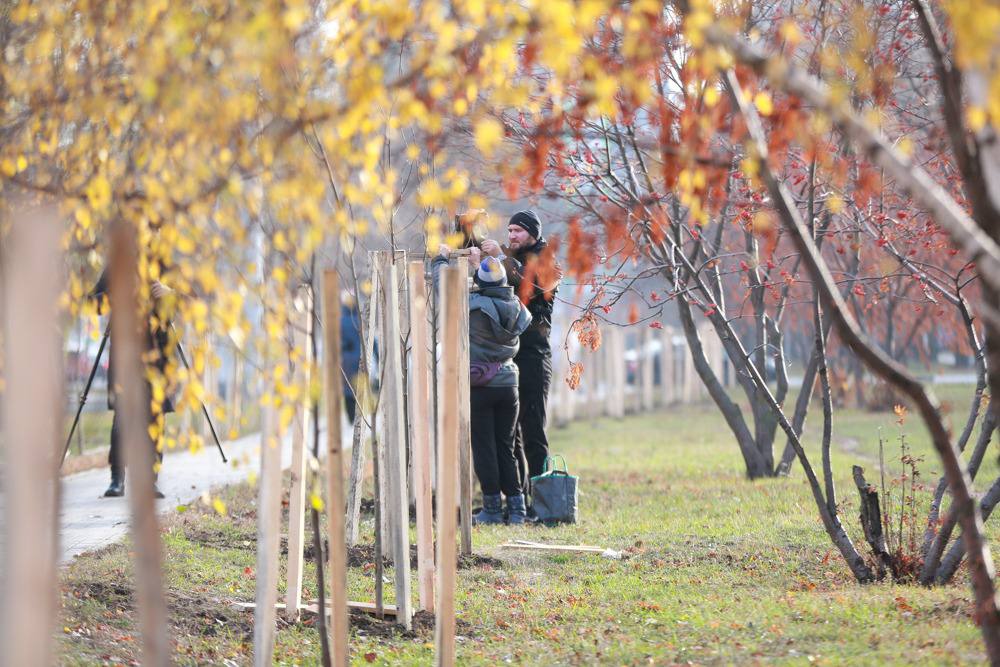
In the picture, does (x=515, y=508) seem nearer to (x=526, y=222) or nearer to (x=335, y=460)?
(x=526, y=222)

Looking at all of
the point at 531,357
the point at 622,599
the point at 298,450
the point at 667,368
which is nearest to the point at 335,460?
the point at 298,450

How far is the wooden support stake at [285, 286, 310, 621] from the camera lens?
429 cm

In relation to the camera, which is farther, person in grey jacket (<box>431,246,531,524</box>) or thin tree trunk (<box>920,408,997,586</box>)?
person in grey jacket (<box>431,246,531,524</box>)

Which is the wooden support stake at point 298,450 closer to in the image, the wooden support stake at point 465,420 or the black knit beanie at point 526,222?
the wooden support stake at point 465,420

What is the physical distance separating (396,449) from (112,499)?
15.9 ft

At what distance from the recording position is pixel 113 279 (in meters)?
3.13

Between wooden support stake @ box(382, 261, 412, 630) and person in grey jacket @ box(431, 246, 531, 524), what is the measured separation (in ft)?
8.60

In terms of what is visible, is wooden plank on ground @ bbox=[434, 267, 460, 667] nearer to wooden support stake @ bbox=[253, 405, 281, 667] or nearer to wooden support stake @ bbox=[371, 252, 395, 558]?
wooden support stake @ bbox=[253, 405, 281, 667]

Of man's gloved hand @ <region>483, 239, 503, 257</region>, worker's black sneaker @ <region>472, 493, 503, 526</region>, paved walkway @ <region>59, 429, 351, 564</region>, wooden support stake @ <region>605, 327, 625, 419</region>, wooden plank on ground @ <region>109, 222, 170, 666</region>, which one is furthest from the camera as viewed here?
wooden support stake @ <region>605, 327, 625, 419</region>

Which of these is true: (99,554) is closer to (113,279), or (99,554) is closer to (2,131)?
(2,131)

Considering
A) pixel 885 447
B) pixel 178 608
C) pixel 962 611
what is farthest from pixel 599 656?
pixel 885 447

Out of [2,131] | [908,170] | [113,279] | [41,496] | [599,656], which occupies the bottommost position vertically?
[599,656]

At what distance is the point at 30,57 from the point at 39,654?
8.61 ft

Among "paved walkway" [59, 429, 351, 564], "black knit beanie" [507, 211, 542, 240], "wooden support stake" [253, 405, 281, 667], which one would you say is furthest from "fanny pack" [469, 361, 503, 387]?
"wooden support stake" [253, 405, 281, 667]
